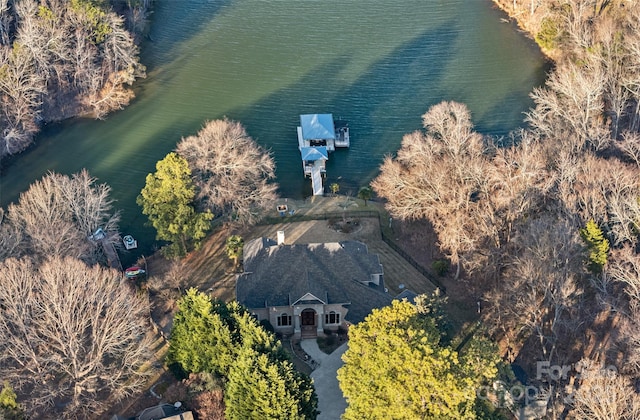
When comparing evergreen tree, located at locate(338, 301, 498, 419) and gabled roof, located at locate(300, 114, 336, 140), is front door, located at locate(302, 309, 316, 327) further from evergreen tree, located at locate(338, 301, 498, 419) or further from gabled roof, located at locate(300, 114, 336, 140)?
gabled roof, located at locate(300, 114, 336, 140)

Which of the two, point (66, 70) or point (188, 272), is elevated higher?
point (66, 70)

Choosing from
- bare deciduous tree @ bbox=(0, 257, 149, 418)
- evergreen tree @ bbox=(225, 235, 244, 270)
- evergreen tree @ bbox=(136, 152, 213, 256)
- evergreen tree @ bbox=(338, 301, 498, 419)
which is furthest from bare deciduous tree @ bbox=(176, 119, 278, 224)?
evergreen tree @ bbox=(338, 301, 498, 419)

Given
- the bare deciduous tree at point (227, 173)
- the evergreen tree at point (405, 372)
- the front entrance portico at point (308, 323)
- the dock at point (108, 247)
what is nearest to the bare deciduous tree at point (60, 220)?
the dock at point (108, 247)

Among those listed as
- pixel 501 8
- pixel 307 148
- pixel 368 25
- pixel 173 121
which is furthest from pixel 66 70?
pixel 501 8

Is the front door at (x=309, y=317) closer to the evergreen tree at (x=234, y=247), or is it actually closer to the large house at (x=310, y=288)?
the large house at (x=310, y=288)

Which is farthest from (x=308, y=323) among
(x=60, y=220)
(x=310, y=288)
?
(x=60, y=220)

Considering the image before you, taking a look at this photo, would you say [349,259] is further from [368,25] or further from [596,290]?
[368,25]
